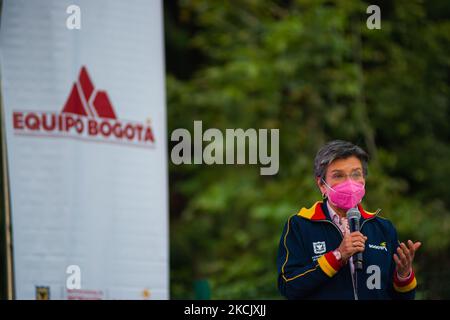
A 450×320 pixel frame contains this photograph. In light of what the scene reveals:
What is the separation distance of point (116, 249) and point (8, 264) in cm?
67

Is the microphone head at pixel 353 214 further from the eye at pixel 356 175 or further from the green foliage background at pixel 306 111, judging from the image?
the green foliage background at pixel 306 111

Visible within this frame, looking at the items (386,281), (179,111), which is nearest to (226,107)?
(179,111)

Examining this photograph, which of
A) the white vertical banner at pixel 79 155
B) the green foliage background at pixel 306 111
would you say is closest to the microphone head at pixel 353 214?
the white vertical banner at pixel 79 155

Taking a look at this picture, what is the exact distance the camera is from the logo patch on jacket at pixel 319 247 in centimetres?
425

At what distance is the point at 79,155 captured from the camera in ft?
20.0

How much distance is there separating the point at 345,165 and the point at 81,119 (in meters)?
2.31

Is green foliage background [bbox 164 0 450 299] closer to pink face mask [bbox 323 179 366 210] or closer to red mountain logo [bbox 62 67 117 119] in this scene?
red mountain logo [bbox 62 67 117 119]

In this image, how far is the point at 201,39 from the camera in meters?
14.4

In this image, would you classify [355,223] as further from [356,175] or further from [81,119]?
[81,119]

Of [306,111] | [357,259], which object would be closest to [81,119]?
[357,259]

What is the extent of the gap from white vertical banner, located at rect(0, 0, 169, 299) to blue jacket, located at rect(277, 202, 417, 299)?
6.58 ft

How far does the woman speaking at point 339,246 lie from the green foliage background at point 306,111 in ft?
24.5

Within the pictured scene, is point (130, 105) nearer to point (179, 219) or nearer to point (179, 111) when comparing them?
point (179, 111)

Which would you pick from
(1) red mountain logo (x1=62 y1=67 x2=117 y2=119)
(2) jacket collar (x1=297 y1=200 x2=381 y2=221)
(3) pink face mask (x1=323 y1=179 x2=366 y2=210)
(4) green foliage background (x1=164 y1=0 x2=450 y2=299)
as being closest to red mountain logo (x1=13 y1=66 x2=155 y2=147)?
(1) red mountain logo (x1=62 y1=67 x2=117 y2=119)
